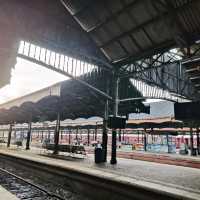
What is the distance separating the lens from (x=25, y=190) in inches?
308

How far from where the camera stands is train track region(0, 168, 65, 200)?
7035 mm

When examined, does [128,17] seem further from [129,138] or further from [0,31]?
[129,138]

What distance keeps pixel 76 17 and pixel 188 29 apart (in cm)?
647

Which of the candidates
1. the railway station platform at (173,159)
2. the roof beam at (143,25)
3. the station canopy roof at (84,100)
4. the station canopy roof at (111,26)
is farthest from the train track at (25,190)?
the railway station platform at (173,159)

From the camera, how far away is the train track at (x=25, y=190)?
704cm

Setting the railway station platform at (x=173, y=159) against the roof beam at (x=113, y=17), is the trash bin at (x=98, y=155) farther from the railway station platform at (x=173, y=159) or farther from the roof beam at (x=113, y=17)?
the roof beam at (x=113, y=17)

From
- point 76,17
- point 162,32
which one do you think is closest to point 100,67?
point 76,17

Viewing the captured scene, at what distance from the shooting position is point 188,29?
10.6 metres

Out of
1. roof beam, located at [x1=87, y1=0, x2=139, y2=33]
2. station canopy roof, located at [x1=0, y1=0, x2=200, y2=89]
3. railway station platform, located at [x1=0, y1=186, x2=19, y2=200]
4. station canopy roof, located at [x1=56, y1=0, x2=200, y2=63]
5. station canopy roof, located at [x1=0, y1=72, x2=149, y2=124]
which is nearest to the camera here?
railway station platform, located at [x1=0, y1=186, x2=19, y2=200]

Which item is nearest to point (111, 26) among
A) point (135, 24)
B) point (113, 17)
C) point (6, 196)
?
point (113, 17)

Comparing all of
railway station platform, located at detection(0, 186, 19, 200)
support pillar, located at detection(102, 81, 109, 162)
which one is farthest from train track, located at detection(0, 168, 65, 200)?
support pillar, located at detection(102, 81, 109, 162)

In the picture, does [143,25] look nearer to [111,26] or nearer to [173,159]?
[111,26]

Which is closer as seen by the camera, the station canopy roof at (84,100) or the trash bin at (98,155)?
the trash bin at (98,155)

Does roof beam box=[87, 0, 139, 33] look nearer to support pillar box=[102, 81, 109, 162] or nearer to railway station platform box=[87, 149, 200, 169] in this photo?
support pillar box=[102, 81, 109, 162]
